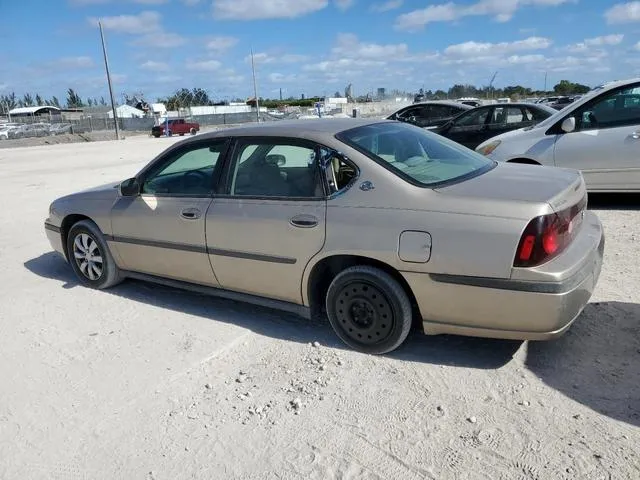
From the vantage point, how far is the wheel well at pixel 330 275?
3428mm

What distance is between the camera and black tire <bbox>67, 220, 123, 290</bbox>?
197 inches

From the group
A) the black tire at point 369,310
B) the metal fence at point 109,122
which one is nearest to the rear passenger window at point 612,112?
the black tire at point 369,310

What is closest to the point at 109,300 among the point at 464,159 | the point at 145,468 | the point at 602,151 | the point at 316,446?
the point at 145,468

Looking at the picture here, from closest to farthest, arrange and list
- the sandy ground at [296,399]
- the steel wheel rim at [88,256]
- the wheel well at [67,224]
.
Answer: the sandy ground at [296,399] < the steel wheel rim at [88,256] < the wheel well at [67,224]

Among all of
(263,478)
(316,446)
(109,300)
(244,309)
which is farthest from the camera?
(109,300)

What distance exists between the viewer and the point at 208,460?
8.87ft

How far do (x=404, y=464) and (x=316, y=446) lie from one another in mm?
452

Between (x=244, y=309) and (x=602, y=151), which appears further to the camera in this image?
(x=602, y=151)

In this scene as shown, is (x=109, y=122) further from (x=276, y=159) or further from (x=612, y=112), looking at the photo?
(x=276, y=159)

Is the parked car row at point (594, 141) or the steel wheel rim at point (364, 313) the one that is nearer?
the steel wheel rim at point (364, 313)

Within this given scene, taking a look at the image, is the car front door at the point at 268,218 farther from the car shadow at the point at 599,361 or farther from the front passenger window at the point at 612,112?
the front passenger window at the point at 612,112

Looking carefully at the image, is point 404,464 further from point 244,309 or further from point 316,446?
point 244,309

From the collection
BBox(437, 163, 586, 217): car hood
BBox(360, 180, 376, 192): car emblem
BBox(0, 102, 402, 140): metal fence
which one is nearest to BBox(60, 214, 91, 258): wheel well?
BBox(360, 180, 376, 192): car emblem

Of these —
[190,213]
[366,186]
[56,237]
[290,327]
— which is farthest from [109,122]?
[366,186]
